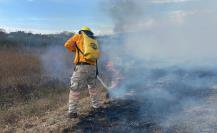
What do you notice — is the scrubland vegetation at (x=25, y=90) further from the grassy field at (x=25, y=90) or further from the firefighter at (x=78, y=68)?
the firefighter at (x=78, y=68)

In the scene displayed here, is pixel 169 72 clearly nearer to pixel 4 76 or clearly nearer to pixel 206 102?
pixel 206 102

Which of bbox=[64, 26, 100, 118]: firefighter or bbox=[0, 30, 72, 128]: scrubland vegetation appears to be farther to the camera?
bbox=[0, 30, 72, 128]: scrubland vegetation

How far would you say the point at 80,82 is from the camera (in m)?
7.95

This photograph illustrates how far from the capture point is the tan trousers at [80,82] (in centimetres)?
781

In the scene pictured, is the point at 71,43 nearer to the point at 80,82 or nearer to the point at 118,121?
the point at 80,82

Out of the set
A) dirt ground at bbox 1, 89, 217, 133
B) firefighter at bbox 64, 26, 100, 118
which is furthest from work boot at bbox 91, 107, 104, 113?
firefighter at bbox 64, 26, 100, 118

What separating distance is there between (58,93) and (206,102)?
5.71 m

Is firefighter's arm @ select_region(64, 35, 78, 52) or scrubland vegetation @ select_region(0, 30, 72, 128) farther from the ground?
firefighter's arm @ select_region(64, 35, 78, 52)

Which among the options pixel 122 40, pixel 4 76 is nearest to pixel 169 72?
pixel 122 40

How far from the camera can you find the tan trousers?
7.81 meters

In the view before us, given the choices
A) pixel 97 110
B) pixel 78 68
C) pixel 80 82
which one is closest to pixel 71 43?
pixel 78 68

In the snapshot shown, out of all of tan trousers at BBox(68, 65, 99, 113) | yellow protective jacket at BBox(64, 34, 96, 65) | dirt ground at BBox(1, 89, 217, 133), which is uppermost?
yellow protective jacket at BBox(64, 34, 96, 65)

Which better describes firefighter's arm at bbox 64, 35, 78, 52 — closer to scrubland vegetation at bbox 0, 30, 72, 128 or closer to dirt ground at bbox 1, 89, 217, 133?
dirt ground at bbox 1, 89, 217, 133

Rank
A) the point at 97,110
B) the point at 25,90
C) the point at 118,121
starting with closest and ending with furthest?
the point at 118,121 → the point at 97,110 → the point at 25,90
